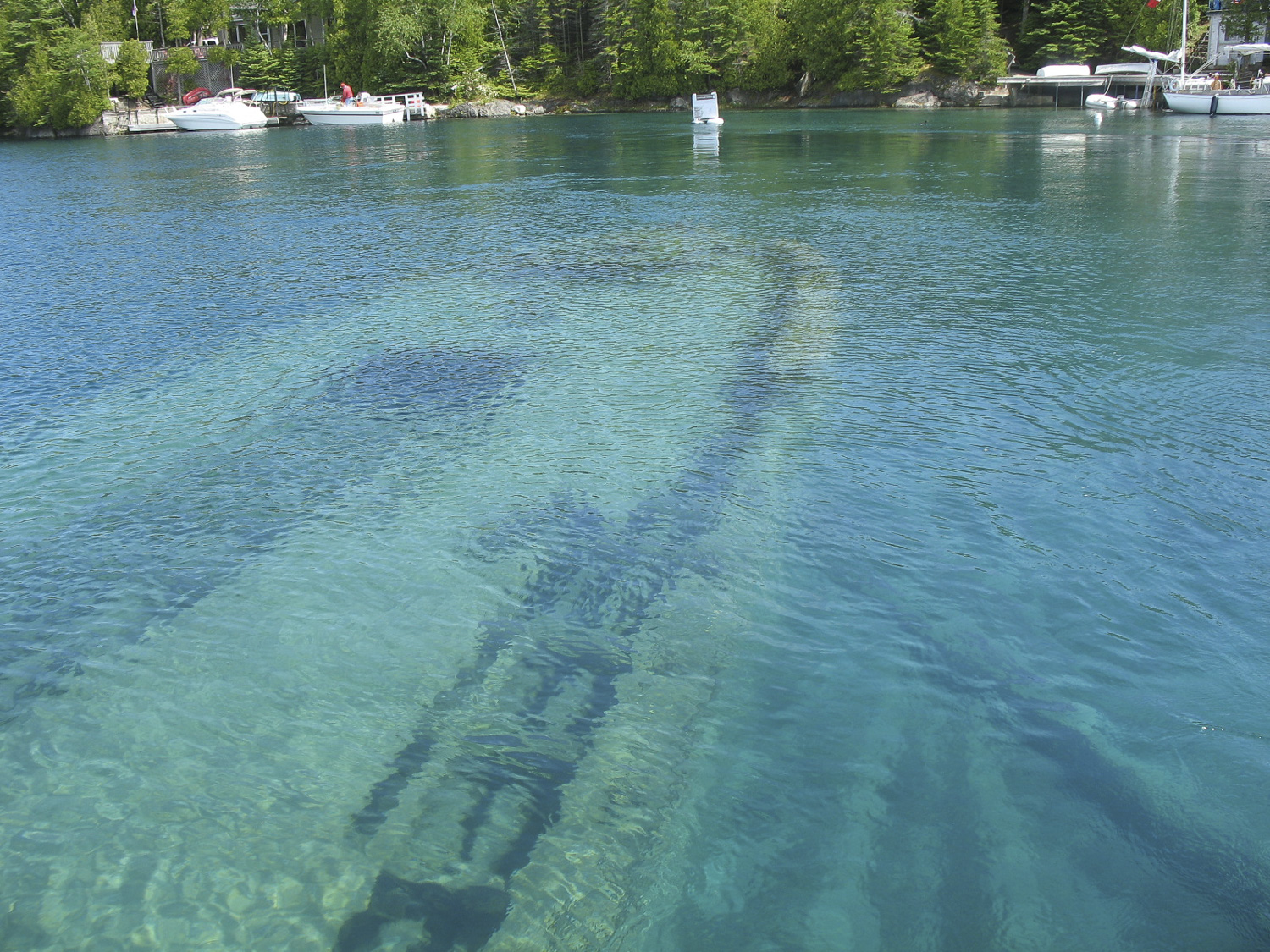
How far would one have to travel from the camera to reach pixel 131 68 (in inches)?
3007

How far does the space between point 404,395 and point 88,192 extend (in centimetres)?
2824

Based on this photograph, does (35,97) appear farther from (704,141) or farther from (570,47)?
(704,141)

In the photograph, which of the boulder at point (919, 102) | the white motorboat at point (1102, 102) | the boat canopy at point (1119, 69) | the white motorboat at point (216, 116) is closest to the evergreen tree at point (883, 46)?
the boulder at point (919, 102)

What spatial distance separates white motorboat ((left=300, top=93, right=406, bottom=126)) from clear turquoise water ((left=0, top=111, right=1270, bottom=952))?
6330cm

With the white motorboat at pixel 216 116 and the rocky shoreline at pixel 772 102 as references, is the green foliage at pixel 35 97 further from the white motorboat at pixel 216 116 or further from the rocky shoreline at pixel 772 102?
the white motorboat at pixel 216 116

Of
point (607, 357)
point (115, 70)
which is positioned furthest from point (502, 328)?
point (115, 70)

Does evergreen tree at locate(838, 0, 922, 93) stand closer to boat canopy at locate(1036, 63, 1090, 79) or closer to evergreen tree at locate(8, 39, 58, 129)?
boat canopy at locate(1036, 63, 1090, 79)

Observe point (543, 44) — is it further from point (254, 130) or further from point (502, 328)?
point (502, 328)

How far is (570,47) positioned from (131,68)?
37.9 m

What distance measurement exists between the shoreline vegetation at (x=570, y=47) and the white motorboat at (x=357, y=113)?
7.69 metres

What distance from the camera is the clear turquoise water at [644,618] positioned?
15.4ft

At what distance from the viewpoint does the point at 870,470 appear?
9125 millimetres

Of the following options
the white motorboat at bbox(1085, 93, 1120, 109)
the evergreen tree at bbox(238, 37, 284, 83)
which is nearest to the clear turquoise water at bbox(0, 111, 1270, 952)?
the white motorboat at bbox(1085, 93, 1120, 109)

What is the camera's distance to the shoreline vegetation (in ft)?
213
